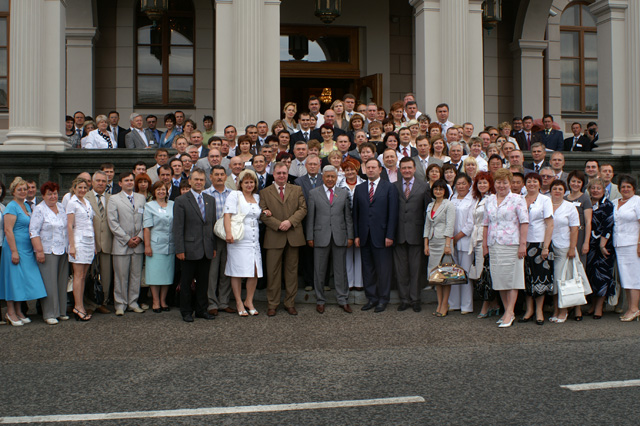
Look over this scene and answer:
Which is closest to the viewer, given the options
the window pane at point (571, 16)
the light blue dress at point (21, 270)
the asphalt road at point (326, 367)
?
the asphalt road at point (326, 367)

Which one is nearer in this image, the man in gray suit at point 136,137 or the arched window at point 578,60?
the man in gray suit at point 136,137

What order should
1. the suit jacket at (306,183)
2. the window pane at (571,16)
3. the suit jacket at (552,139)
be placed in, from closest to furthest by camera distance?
the suit jacket at (306,183) < the suit jacket at (552,139) < the window pane at (571,16)

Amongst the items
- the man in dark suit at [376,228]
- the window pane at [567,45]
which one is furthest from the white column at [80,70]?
the window pane at [567,45]

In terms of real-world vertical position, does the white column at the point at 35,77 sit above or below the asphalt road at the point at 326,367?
above

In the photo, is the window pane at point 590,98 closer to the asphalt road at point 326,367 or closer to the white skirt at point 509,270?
the asphalt road at point 326,367

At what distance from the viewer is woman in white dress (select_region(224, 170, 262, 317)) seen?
29.2ft

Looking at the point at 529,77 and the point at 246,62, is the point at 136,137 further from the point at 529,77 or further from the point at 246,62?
the point at 529,77

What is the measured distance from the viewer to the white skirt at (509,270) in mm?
8508

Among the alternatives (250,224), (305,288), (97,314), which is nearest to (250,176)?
(250,224)

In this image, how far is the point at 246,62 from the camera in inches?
483

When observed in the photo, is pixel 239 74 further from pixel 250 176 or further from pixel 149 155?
pixel 250 176

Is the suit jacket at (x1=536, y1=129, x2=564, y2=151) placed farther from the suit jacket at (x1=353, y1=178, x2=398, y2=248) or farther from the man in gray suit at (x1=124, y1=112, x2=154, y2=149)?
the man in gray suit at (x1=124, y1=112, x2=154, y2=149)

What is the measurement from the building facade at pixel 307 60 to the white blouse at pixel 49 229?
11.5ft

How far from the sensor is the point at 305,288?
32.3ft
